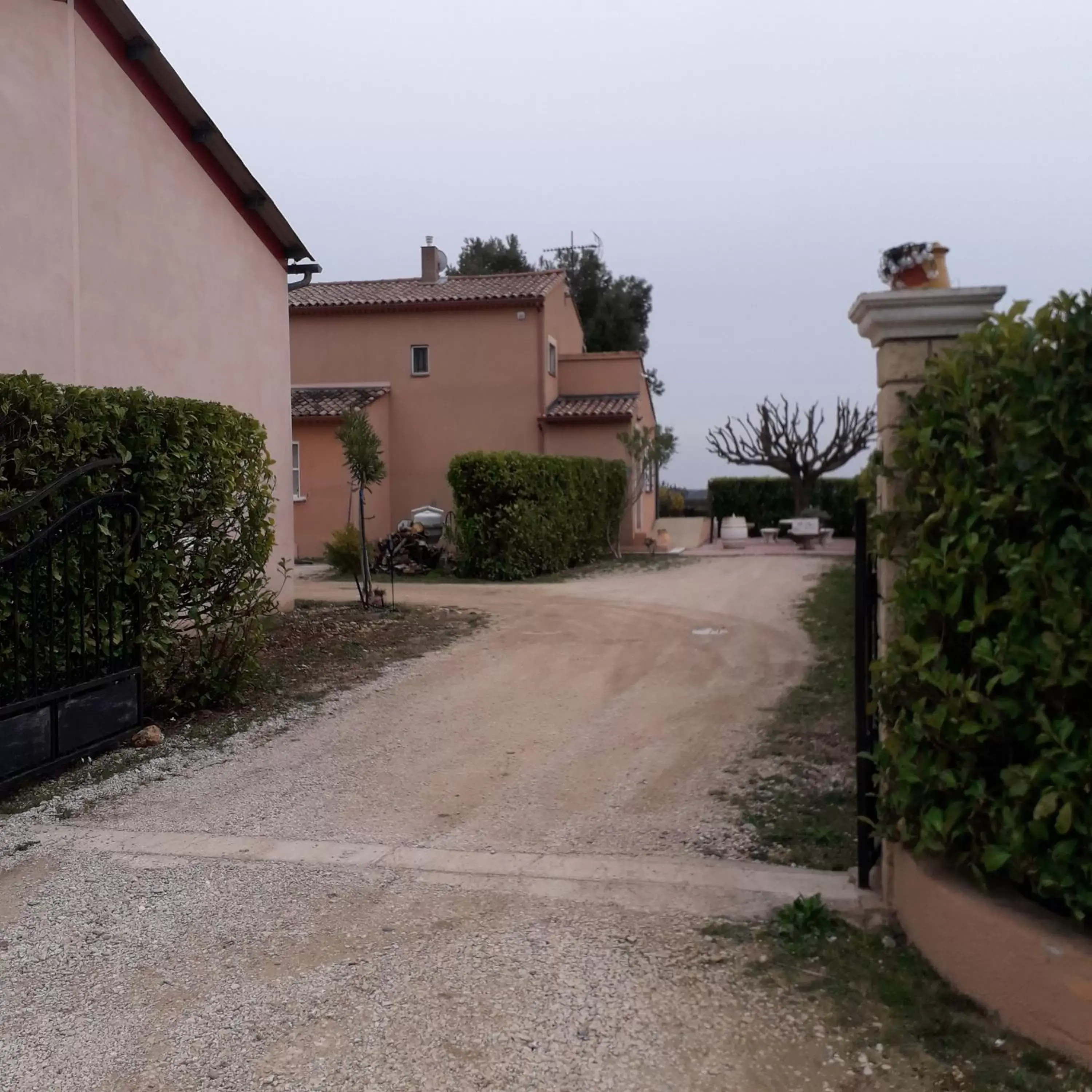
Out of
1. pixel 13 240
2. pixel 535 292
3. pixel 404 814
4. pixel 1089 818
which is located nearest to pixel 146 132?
pixel 13 240

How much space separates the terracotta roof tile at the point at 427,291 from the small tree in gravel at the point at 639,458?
4.13 meters

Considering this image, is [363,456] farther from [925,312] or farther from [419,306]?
[419,306]

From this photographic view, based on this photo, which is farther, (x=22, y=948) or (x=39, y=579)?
(x=39, y=579)

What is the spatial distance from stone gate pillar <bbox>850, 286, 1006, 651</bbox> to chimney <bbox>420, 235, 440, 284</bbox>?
1031 inches

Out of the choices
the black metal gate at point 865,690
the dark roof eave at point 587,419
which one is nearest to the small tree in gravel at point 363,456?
the black metal gate at point 865,690

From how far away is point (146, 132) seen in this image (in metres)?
11.8

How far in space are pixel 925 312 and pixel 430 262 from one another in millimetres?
26542

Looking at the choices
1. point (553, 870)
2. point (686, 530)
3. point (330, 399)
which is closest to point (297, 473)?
point (330, 399)

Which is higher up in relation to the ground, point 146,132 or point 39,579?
point 146,132

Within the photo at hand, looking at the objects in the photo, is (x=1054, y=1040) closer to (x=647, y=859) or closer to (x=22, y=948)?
(x=647, y=859)

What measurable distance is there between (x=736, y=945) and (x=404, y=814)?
2.29m

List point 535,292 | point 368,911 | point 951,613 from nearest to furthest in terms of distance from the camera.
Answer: point 951,613, point 368,911, point 535,292

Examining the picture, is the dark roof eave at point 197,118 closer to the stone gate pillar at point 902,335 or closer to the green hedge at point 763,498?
the stone gate pillar at point 902,335

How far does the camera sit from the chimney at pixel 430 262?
29.4 metres
